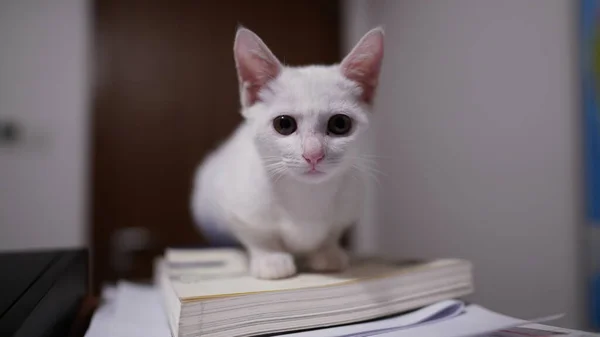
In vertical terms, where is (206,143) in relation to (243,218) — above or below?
above

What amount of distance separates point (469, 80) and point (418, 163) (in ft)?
0.61

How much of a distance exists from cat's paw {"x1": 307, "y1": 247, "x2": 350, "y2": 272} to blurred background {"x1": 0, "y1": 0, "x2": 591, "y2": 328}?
18cm

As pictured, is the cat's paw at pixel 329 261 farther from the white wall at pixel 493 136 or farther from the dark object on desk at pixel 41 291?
the dark object on desk at pixel 41 291

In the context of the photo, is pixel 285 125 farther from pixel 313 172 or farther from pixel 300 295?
pixel 300 295

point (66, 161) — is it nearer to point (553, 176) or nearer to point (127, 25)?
point (127, 25)

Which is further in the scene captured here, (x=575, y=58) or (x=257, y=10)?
(x=257, y=10)

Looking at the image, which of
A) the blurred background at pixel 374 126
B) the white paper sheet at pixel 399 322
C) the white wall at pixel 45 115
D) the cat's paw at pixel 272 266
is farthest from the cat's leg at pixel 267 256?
the white wall at pixel 45 115

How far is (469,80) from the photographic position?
2.50ft

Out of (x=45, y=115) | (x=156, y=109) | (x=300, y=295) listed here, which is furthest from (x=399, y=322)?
(x=45, y=115)

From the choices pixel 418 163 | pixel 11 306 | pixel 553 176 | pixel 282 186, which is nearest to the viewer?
pixel 11 306

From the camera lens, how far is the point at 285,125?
0.54m

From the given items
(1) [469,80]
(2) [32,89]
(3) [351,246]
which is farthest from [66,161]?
(1) [469,80]

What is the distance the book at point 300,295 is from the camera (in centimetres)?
45

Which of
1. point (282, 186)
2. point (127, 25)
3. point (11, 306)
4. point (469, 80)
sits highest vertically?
point (127, 25)
